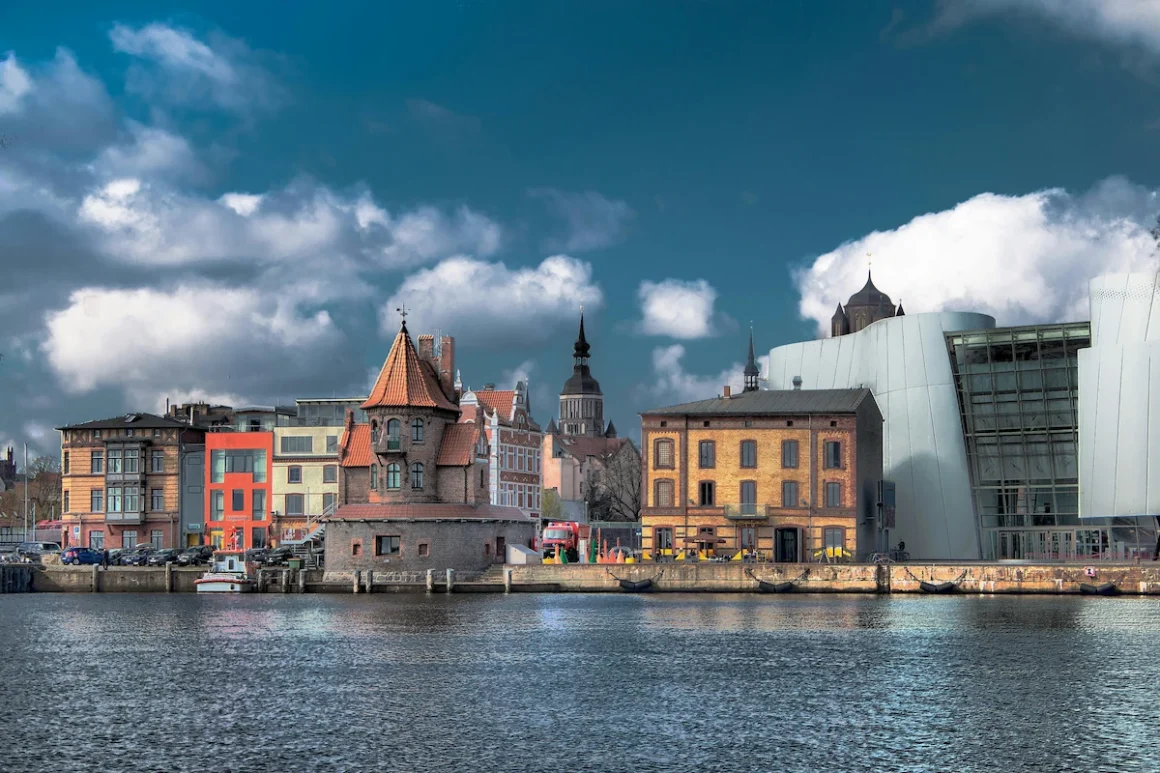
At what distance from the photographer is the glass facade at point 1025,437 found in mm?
104938

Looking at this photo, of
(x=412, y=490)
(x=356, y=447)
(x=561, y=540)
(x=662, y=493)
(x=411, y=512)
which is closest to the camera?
(x=411, y=512)

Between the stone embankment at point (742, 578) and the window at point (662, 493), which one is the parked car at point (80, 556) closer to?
the stone embankment at point (742, 578)

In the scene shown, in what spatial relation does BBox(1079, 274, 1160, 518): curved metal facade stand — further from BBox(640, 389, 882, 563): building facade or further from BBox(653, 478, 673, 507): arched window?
BBox(653, 478, 673, 507): arched window

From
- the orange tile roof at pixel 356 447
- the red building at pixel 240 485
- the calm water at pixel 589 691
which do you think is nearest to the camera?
the calm water at pixel 589 691

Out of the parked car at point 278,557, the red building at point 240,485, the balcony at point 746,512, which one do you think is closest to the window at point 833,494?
the balcony at point 746,512

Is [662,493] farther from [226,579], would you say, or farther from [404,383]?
[226,579]

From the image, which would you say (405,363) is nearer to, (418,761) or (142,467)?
(142,467)

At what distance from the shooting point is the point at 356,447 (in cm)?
9544

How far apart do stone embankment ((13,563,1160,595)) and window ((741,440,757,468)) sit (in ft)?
33.7

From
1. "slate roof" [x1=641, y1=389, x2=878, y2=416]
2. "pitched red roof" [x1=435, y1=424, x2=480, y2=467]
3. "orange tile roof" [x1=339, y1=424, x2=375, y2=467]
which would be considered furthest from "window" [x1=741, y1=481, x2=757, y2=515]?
"orange tile roof" [x1=339, y1=424, x2=375, y2=467]

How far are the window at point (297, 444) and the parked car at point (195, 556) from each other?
9758mm

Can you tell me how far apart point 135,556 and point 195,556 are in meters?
4.60

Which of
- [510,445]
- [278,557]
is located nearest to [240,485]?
[278,557]

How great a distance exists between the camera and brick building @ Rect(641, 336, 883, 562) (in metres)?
96.8
